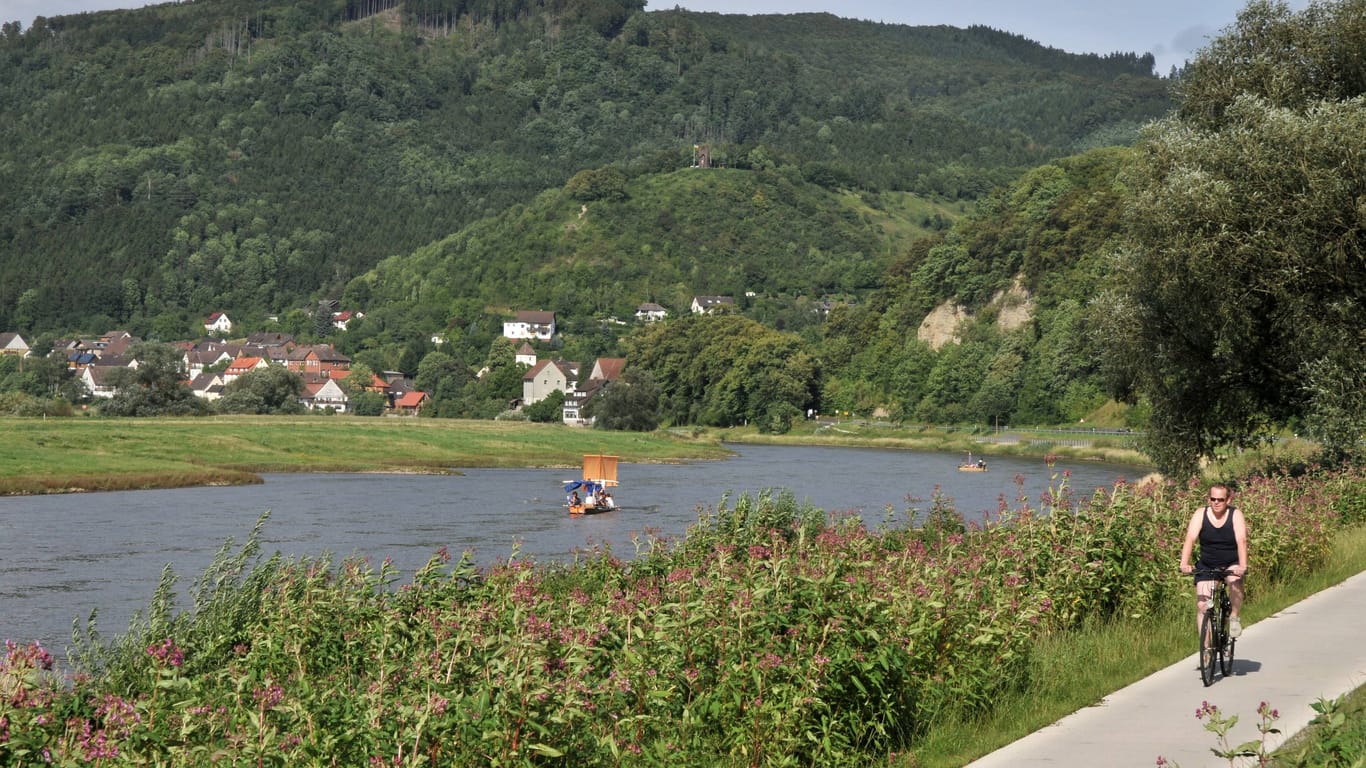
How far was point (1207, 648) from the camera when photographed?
14.0 m

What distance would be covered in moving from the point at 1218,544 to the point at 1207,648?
144 centimetres

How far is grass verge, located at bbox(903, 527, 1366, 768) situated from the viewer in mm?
12352

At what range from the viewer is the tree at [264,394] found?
115m

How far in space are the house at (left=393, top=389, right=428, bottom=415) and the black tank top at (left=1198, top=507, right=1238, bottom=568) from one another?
164 meters

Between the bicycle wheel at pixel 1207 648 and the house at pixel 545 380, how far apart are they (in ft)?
537

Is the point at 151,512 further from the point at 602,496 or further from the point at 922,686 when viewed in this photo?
the point at 922,686

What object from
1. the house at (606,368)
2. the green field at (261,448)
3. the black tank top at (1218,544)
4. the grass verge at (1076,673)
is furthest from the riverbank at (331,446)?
the black tank top at (1218,544)

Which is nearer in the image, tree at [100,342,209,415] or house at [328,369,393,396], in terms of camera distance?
tree at [100,342,209,415]

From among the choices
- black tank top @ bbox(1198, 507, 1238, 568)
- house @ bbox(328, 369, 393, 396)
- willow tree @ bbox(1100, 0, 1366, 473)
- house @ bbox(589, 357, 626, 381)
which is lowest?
house @ bbox(328, 369, 393, 396)

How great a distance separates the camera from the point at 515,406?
175 m

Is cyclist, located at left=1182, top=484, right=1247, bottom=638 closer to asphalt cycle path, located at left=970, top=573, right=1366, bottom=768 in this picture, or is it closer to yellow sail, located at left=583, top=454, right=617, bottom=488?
asphalt cycle path, located at left=970, top=573, right=1366, bottom=768

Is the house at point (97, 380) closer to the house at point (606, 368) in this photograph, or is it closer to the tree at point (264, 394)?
the house at point (606, 368)

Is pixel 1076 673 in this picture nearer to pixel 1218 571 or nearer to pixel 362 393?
pixel 1218 571

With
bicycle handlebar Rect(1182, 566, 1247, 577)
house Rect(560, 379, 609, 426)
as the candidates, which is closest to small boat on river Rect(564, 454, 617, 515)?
bicycle handlebar Rect(1182, 566, 1247, 577)
